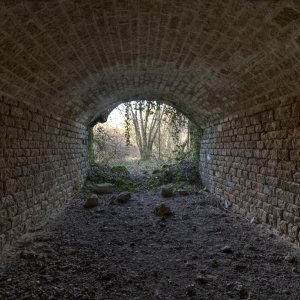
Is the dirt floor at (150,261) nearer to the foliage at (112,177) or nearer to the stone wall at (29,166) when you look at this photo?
the stone wall at (29,166)

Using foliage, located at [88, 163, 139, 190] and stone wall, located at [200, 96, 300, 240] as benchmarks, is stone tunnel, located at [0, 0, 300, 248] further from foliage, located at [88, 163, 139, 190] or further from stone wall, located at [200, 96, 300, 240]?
foliage, located at [88, 163, 139, 190]

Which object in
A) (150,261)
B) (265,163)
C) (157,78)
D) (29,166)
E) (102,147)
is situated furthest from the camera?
(102,147)

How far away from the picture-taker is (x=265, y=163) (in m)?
4.89

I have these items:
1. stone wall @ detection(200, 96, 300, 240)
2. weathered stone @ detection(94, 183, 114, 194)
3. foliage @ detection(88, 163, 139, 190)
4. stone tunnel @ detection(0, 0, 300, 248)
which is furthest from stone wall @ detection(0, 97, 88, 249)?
stone wall @ detection(200, 96, 300, 240)

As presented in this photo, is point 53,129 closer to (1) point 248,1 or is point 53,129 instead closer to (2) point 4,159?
(2) point 4,159

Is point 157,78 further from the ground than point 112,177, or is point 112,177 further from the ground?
point 157,78

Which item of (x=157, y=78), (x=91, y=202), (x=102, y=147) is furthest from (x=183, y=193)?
(x=102, y=147)

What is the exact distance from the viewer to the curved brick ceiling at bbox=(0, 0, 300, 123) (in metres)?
Result: 3.01

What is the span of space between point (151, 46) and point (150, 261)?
10.2 feet

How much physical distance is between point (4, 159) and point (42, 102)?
5.27 ft

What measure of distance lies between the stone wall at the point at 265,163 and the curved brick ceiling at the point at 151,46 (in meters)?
0.33

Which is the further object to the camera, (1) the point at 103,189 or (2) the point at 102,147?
(2) the point at 102,147

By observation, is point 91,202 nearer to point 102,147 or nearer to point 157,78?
point 157,78

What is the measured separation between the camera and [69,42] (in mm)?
3787
